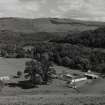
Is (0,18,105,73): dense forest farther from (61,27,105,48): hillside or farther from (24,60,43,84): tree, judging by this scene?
(24,60,43,84): tree

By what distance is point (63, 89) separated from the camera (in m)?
33.4

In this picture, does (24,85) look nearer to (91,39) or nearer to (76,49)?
(76,49)

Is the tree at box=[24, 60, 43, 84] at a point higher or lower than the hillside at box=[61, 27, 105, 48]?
lower

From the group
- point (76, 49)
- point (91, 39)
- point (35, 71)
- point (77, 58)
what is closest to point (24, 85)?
point (35, 71)

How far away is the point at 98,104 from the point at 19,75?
95.2 feet

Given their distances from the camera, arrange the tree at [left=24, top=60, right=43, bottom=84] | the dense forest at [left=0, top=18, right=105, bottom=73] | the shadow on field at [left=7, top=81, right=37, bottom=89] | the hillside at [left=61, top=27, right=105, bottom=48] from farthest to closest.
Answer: the hillside at [left=61, top=27, right=105, bottom=48] < the dense forest at [left=0, top=18, right=105, bottom=73] < the tree at [left=24, top=60, right=43, bottom=84] < the shadow on field at [left=7, top=81, right=37, bottom=89]

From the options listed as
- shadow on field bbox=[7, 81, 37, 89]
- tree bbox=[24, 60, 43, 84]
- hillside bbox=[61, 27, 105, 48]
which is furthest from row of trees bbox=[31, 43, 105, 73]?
shadow on field bbox=[7, 81, 37, 89]

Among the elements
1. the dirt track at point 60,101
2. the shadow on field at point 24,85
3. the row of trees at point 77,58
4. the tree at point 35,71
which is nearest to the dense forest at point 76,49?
the row of trees at point 77,58

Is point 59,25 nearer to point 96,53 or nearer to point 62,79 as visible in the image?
point 96,53

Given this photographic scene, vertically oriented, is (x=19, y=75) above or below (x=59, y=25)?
below

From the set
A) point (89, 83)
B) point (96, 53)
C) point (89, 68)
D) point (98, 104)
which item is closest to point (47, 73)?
point (89, 83)

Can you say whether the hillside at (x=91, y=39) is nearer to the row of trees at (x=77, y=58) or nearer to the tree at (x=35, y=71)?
the row of trees at (x=77, y=58)

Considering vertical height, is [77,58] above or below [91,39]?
below

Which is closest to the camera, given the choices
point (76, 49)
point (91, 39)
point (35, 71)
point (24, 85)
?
point (24, 85)
